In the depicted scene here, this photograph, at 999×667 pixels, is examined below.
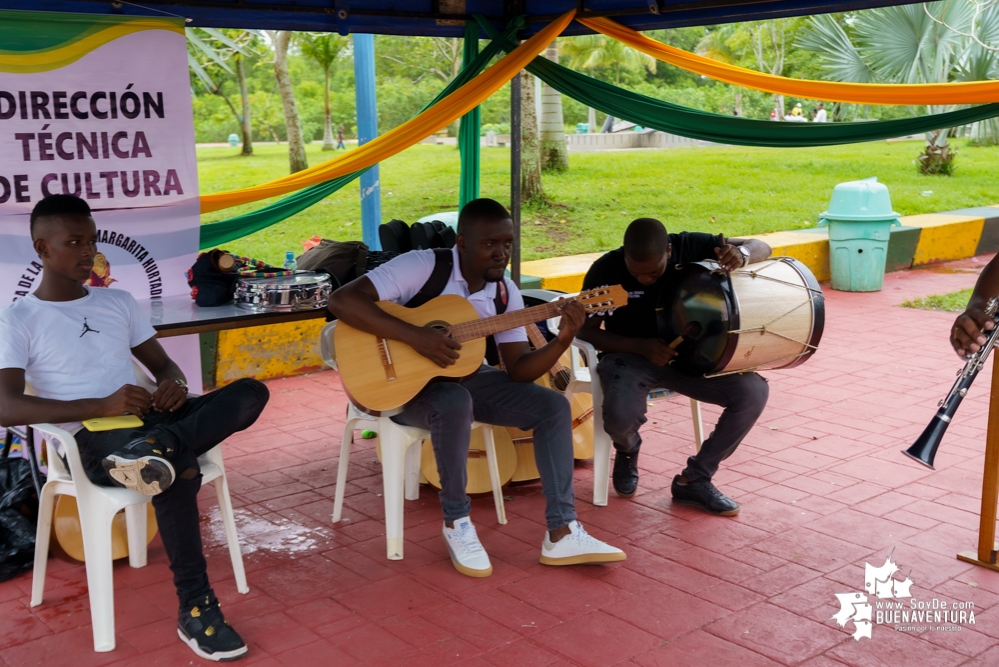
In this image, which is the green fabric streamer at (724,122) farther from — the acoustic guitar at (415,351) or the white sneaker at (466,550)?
the white sneaker at (466,550)

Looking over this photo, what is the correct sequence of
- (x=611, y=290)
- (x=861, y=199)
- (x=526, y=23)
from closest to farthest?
1. (x=611, y=290)
2. (x=526, y=23)
3. (x=861, y=199)

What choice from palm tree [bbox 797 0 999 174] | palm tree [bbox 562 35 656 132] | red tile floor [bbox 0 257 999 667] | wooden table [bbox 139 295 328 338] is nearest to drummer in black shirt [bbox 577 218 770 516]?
red tile floor [bbox 0 257 999 667]

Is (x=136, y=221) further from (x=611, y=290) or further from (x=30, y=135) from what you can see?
(x=611, y=290)

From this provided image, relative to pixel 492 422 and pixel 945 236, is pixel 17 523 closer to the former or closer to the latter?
pixel 492 422

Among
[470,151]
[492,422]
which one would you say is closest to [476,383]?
[492,422]

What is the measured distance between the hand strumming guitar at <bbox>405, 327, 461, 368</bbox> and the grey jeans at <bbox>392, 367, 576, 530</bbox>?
97 mm

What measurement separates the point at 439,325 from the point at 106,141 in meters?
1.83

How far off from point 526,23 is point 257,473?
2.71m

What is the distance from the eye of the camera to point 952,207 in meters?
13.3

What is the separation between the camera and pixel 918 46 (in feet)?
42.0

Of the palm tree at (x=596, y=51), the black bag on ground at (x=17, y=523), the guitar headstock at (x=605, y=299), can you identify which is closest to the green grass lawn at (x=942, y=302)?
the guitar headstock at (x=605, y=299)

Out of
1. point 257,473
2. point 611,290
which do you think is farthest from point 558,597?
point 257,473

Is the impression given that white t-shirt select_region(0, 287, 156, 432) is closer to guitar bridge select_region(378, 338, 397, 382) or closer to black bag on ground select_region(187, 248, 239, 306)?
black bag on ground select_region(187, 248, 239, 306)

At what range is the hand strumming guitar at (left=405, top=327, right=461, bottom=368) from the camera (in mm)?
3613
